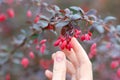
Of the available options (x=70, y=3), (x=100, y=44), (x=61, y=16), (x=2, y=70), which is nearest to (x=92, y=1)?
(x=70, y=3)

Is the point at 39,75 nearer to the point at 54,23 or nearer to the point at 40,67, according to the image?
the point at 40,67

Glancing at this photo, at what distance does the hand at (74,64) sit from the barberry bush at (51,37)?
4 cm

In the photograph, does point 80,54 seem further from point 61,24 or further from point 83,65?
point 61,24

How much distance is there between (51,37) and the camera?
2467 mm

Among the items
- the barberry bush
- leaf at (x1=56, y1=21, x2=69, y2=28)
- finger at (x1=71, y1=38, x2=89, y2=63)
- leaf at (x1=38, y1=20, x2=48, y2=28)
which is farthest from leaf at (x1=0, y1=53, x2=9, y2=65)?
finger at (x1=71, y1=38, x2=89, y2=63)

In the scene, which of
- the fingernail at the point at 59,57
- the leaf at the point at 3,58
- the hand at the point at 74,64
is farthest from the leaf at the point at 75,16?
the leaf at the point at 3,58

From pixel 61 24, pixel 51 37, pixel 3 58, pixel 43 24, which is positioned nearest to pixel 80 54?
pixel 61 24

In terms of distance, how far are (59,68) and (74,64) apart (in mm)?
140

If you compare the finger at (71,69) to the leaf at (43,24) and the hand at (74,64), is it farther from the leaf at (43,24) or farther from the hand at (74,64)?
the leaf at (43,24)

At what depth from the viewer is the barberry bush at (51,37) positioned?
1.75 metres

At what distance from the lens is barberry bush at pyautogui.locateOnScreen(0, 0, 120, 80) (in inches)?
68.9

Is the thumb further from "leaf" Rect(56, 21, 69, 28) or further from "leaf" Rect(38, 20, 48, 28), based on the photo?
"leaf" Rect(38, 20, 48, 28)

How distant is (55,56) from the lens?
1580 mm

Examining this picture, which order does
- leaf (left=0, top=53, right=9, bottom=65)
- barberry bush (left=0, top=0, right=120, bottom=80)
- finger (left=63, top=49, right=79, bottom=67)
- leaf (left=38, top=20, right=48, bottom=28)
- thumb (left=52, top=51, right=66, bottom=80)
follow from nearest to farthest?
1. thumb (left=52, top=51, right=66, bottom=80)
2. finger (left=63, top=49, right=79, bottom=67)
3. barberry bush (left=0, top=0, right=120, bottom=80)
4. leaf (left=38, top=20, right=48, bottom=28)
5. leaf (left=0, top=53, right=9, bottom=65)
